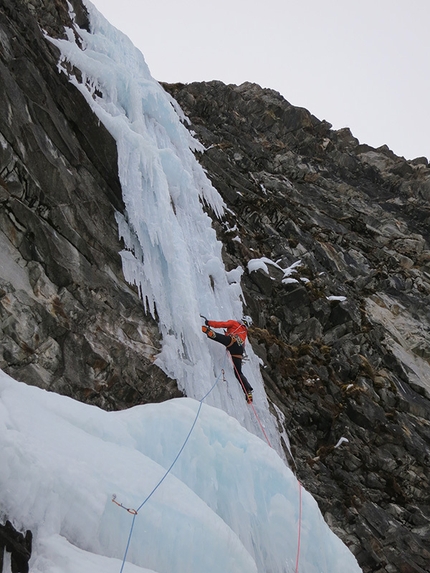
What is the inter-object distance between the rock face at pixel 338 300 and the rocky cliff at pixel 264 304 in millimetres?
53

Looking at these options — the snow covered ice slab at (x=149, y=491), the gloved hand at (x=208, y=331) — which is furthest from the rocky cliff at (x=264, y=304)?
the snow covered ice slab at (x=149, y=491)

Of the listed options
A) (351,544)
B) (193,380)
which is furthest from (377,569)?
(193,380)

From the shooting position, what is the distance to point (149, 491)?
4281 mm

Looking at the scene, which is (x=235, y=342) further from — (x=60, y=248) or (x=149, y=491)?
(x=149, y=491)

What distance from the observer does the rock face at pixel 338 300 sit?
1038 cm

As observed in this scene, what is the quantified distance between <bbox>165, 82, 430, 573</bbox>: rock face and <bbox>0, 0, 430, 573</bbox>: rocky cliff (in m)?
0.05

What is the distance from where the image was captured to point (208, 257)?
11828 millimetres

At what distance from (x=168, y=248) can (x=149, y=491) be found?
231 inches

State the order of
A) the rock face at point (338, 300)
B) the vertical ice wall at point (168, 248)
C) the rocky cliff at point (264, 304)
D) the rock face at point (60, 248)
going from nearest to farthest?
the rock face at point (60, 248) → the rocky cliff at point (264, 304) → the vertical ice wall at point (168, 248) → the rock face at point (338, 300)

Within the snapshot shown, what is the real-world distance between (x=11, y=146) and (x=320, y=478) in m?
8.46

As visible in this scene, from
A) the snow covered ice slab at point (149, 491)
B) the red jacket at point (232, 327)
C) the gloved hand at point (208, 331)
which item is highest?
the red jacket at point (232, 327)

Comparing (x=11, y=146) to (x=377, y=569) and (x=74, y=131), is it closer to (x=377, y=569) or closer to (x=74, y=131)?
(x=74, y=131)

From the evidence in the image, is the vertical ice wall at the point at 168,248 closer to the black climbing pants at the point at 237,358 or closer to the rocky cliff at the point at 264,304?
the black climbing pants at the point at 237,358

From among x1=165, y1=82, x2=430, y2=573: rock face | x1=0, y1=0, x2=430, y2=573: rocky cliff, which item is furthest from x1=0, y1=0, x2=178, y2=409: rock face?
x1=165, y1=82, x2=430, y2=573: rock face
